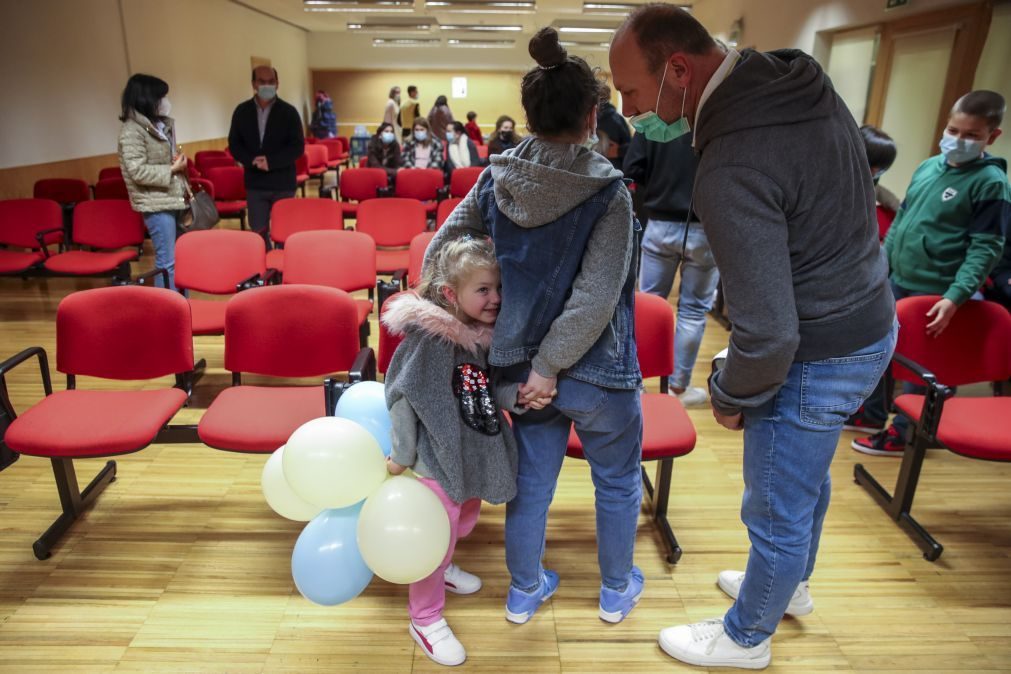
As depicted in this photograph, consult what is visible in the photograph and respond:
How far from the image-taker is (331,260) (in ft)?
11.2

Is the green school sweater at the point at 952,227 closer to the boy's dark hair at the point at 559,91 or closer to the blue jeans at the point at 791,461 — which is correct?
the blue jeans at the point at 791,461

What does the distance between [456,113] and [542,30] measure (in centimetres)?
1777

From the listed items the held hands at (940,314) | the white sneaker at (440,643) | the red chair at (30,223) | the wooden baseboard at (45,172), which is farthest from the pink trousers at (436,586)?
the wooden baseboard at (45,172)

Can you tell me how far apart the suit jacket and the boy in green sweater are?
3.86 meters

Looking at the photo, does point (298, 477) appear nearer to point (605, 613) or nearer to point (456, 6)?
point (605, 613)

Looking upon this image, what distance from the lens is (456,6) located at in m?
10.3

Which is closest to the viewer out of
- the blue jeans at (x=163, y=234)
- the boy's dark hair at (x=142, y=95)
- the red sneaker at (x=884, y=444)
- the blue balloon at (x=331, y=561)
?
the blue balloon at (x=331, y=561)

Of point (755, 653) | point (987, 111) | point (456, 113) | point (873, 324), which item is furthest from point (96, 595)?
point (456, 113)

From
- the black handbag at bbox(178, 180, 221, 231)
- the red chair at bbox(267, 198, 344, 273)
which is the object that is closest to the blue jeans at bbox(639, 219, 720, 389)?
the red chair at bbox(267, 198, 344, 273)

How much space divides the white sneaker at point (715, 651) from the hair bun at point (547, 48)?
5.09 feet

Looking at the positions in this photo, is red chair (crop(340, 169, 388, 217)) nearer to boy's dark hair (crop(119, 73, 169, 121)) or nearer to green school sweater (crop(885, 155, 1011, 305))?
boy's dark hair (crop(119, 73, 169, 121))

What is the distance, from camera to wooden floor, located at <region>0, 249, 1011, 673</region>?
1802mm

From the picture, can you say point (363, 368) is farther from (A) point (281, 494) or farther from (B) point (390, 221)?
(B) point (390, 221)

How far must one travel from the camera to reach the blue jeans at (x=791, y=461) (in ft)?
4.53
